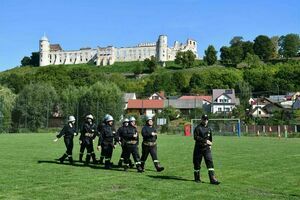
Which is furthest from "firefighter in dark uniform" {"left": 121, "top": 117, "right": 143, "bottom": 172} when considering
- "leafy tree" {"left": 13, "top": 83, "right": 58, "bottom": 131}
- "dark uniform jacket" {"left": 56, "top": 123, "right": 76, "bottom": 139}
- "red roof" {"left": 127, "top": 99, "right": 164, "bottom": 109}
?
"red roof" {"left": 127, "top": 99, "right": 164, "bottom": 109}

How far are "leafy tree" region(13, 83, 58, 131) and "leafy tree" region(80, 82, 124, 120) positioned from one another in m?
4.88

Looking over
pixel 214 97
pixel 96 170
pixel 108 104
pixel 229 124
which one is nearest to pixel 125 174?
pixel 96 170

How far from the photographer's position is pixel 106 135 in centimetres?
1873

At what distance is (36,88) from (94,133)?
184 ft

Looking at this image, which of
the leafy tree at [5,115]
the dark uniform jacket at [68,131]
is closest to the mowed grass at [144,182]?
the dark uniform jacket at [68,131]

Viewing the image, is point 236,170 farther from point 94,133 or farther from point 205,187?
point 94,133

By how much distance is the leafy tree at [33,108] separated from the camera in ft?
217

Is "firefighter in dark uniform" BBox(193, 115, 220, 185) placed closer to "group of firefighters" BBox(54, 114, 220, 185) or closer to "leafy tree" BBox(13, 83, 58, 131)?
"group of firefighters" BBox(54, 114, 220, 185)

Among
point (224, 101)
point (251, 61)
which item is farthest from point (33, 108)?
point (251, 61)

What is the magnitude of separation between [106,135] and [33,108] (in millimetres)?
50624

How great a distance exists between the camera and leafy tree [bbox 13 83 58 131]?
66125 mm

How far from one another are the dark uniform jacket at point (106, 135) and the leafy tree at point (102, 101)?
4897 cm

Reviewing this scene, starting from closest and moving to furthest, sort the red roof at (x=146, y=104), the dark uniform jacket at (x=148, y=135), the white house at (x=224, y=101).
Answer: the dark uniform jacket at (x=148, y=135), the red roof at (x=146, y=104), the white house at (x=224, y=101)

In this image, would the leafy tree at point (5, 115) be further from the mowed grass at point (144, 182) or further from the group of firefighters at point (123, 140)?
the group of firefighters at point (123, 140)
